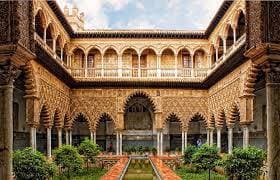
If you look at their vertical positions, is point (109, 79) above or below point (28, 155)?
above

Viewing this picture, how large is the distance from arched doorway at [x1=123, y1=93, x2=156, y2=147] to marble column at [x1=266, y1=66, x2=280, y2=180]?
23105mm

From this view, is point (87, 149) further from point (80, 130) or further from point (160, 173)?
point (80, 130)

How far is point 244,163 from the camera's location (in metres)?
11.8

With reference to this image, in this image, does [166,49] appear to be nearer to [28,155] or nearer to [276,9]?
[28,155]

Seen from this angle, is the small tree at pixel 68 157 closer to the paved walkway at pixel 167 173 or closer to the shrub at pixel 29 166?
the paved walkway at pixel 167 173

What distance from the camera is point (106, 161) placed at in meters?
23.7

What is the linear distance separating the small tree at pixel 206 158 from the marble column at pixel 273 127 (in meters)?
10.3

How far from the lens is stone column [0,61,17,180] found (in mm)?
5961

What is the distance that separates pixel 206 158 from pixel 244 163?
15.8 feet

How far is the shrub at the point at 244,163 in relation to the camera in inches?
463

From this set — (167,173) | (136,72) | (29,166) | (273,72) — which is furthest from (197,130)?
(273,72)

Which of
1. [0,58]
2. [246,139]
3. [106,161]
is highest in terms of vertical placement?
[0,58]

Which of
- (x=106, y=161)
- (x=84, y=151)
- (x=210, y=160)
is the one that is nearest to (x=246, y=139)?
(x=210, y=160)

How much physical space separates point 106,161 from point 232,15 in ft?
35.6
